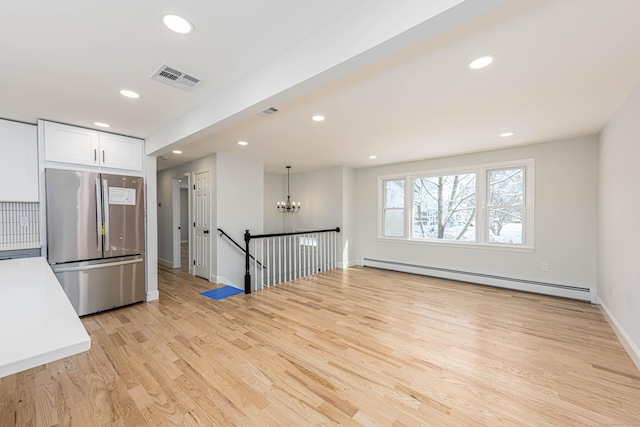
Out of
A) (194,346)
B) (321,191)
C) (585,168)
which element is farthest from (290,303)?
(585,168)

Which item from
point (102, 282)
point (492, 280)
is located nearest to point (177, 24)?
point (102, 282)

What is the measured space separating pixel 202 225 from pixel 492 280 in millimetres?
5531

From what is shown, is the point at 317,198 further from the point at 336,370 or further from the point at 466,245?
the point at 336,370

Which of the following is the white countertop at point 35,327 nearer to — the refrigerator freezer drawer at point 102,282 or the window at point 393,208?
the refrigerator freezer drawer at point 102,282

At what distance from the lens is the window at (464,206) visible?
4422mm

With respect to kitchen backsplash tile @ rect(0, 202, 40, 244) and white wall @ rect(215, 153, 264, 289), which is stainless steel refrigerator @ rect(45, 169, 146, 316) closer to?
kitchen backsplash tile @ rect(0, 202, 40, 244)

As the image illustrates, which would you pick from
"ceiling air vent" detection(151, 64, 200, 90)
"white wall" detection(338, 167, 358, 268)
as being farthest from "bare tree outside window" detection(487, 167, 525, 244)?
"ceiling air vent" detection(151, 64, 200, 90)

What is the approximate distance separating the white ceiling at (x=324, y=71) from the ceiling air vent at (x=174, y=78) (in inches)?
2.3

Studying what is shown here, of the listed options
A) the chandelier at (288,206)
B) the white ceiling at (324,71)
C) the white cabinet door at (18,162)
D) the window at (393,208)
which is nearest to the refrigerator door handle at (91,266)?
the white cabinet door at (18,162)

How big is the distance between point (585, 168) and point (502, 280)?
81.9 inches

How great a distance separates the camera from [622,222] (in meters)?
2.66

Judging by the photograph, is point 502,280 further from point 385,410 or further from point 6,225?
point 6,225

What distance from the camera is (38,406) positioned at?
178 cm

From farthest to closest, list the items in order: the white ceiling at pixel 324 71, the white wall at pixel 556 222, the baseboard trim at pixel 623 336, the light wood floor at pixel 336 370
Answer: the white wall at pixel 556 222, the baseboard trim at pixel 623 336, the light wood floor at pixel 336 370, the white ceiling at pixel 324 71
